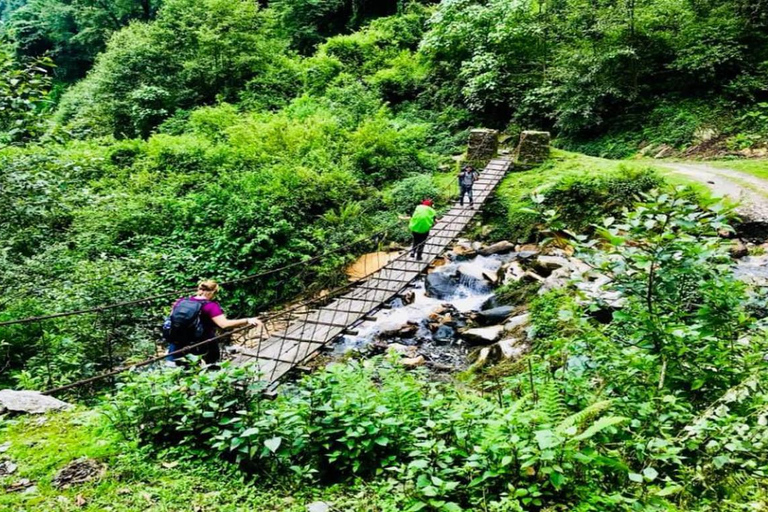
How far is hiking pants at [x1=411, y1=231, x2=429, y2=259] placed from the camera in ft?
27.4

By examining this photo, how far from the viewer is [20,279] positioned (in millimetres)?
7078

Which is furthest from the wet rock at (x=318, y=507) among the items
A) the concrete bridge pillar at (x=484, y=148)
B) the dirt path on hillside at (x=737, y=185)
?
the concrete bridge pillar at (x=484, y=148)

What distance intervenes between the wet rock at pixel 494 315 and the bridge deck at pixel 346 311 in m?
1.34

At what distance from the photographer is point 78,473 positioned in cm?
251

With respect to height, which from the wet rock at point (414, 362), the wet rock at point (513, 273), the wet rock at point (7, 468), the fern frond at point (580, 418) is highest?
the fern frond at point (580, 418)

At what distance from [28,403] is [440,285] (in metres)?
6.66

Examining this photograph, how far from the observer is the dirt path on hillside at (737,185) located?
736 cm

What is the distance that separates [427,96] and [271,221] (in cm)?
973

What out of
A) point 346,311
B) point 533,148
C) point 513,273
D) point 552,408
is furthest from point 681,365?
point 533,148

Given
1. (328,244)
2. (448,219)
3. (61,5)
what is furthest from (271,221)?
(61,5)

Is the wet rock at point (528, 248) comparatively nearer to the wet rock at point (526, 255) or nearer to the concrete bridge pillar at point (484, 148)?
the wet rock at point (526, 255)

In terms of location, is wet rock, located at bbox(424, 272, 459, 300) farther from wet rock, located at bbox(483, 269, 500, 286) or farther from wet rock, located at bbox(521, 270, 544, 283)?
wet rock, located at bbox(521, 270, 544, 283)

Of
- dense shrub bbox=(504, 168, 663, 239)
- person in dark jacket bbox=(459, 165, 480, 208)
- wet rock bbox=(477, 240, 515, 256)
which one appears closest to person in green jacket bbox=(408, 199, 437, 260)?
wet rock bbox=(477, 240, 515, 256)

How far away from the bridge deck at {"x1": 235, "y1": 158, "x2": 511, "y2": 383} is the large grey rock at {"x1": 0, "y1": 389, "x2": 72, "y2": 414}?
1579 millimetres
